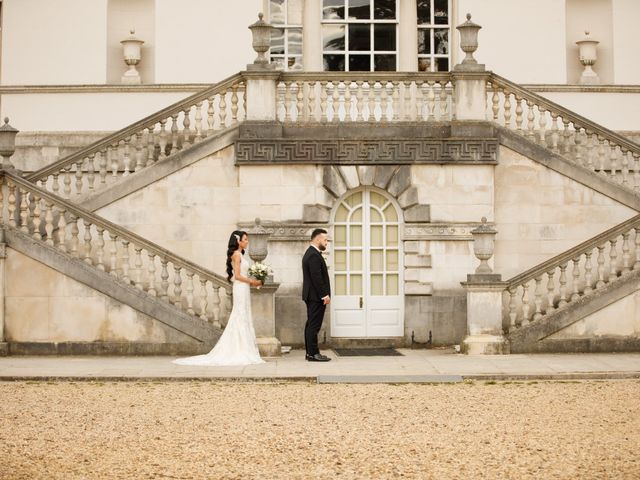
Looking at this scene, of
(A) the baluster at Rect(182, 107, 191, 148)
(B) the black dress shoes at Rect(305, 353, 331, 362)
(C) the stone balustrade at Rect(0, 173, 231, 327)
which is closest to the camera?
(B) the black dress shoes at Rect(305, 353, 331, 362)

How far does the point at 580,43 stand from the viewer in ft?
81.9

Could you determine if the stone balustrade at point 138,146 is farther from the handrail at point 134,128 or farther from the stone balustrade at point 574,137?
the stone balustrade at point 574,137

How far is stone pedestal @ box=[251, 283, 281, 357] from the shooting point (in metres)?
18.7

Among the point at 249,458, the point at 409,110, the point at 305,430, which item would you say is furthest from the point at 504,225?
the point at 249,458

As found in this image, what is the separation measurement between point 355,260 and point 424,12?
20.7ft

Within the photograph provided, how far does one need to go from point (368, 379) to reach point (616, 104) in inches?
425

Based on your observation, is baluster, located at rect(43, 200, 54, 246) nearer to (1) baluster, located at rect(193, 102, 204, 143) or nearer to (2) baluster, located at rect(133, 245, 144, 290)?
(2) baluster, located at rect(133, 245, 144, 290)

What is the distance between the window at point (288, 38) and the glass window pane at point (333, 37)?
0.48 m

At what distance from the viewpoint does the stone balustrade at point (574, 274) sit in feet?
63.0

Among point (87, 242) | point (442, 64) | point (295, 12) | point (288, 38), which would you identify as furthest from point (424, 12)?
point (87, 242)

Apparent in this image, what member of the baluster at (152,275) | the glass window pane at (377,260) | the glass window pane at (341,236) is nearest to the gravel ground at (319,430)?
the baluster at (152,275)

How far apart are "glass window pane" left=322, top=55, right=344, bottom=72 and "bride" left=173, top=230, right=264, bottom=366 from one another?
7.22 meters

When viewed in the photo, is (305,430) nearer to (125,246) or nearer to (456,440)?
(456,440)

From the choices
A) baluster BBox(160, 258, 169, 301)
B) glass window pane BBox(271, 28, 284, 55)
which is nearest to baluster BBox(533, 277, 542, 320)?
baluster BBox(160, 258, 169, 301)
